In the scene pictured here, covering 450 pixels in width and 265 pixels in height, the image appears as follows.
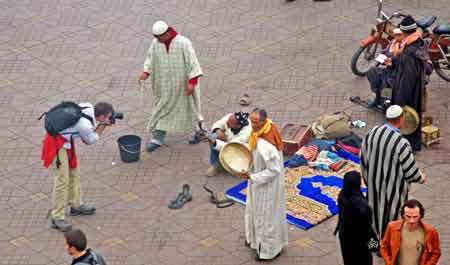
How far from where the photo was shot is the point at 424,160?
14.0 meters

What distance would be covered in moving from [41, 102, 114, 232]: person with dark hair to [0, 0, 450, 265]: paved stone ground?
0.81 ft

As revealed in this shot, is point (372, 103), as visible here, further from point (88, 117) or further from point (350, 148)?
point (88, 117)

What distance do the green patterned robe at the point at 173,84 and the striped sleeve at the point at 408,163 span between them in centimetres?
347

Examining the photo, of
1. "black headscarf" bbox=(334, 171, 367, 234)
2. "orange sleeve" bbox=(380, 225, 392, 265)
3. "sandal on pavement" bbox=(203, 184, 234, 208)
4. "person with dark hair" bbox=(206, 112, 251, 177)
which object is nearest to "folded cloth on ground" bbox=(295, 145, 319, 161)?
"person with dark hair" bbox=(206, 112, 251, 177)

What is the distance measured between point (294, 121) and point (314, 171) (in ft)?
4.19

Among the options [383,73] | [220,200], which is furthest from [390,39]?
[220,200]

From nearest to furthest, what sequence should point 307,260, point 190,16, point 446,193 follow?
point 307,260 < point 446,193 < point 190,16

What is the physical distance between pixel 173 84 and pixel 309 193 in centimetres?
215

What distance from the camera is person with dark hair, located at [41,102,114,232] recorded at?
40.7ft

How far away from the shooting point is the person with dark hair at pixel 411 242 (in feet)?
33.6

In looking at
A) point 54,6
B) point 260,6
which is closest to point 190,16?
point 260,6

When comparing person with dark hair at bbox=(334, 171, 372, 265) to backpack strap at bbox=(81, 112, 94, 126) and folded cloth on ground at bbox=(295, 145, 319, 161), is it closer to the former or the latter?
folded cloth on ground at bbox=(295, 145, 319, 161)

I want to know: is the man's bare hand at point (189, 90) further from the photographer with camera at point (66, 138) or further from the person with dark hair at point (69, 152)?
the person with dark hair at point (69, 152)

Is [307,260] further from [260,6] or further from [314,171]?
[260,6]
